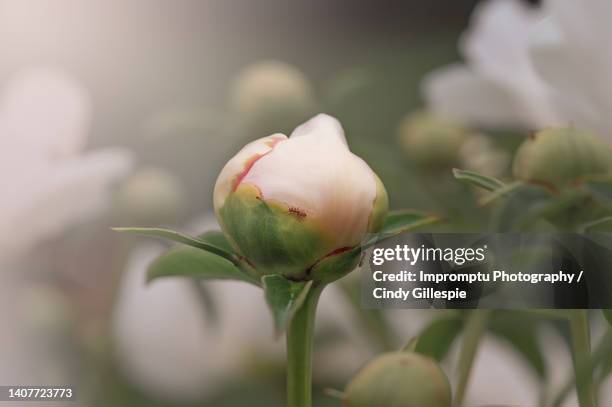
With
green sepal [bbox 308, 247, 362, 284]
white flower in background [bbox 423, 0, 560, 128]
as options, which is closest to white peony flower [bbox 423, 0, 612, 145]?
white flower in background [bbox 423, 0, 560, 128]

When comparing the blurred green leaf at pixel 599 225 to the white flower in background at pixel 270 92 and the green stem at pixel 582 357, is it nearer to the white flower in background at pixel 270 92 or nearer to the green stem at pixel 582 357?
the green stem at pixel 582 357

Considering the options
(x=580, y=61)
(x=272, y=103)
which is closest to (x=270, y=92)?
(x=272, y=103)

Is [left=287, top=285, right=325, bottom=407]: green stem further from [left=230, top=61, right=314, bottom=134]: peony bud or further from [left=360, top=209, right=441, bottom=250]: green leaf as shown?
[left=230, top=61, right=314, bottom=134]: peony bud

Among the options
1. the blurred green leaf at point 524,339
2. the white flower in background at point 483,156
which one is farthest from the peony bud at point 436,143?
the blurred green leaf at point 524,339

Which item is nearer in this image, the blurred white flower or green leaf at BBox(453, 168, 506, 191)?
green leaf at BBox(453, 168, 506, 191)

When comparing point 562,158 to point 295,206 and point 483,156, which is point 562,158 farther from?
point 483,156
